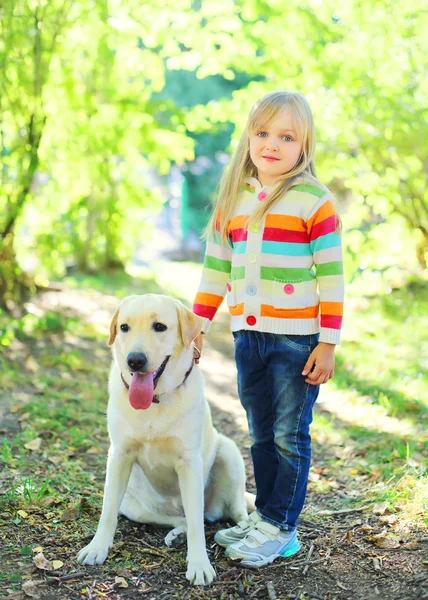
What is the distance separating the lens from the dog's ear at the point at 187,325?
8.87ft

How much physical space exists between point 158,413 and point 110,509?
1.54 feet

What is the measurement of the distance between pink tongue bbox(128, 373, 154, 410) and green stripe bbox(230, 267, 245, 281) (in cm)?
59

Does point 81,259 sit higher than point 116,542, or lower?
higher

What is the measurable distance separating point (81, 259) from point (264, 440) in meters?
8.17

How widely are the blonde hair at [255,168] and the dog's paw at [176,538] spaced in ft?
4.47

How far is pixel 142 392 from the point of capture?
2.59 meters

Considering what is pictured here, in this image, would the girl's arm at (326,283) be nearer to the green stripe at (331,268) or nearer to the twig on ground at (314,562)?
the green stripe at (331,268)

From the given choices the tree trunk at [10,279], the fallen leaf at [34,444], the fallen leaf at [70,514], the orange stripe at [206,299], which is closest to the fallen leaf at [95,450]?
the fallen leaf at [34,444]

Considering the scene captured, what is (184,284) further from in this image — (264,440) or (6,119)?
(264,440)

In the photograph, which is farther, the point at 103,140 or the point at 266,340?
the point at 103,140

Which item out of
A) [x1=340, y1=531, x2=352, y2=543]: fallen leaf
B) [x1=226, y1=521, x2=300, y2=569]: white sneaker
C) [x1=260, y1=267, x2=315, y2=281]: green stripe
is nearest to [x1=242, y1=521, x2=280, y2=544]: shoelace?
[x1=226, y1=521, x2=300, y2=569]: white sneaker

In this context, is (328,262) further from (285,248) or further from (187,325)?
(187,325)

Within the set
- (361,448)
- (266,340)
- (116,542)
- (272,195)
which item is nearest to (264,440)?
(266,340)

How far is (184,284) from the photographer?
11000 mm
